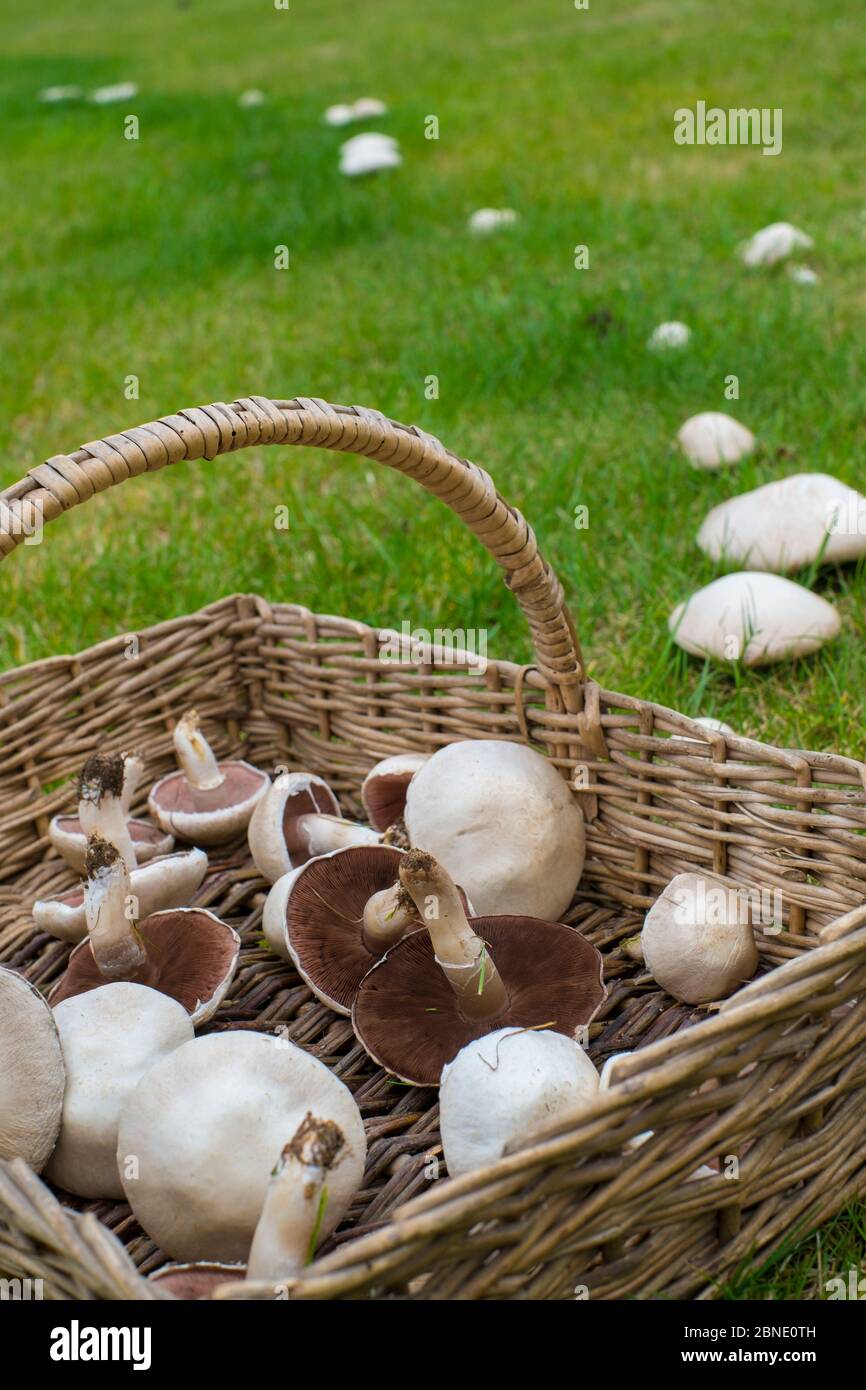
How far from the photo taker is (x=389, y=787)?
6.72 feet

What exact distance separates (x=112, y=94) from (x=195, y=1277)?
8.94m

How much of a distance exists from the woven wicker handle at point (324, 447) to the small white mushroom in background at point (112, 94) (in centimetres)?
786

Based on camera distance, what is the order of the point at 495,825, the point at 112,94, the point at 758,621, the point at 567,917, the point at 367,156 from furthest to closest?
1. the point at 112,94
2. the point at 367,156
3. the point at 758,621
4. the point at 567,917
5. the point at 495,825

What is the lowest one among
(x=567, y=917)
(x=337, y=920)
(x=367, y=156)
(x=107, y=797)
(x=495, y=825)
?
(x=567, y=917)

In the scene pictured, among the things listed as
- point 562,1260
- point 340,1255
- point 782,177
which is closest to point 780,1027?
point 562,1260

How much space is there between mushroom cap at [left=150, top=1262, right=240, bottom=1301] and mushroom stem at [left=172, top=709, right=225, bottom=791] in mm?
951

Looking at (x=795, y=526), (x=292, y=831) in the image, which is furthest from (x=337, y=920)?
(x=795, y=526)

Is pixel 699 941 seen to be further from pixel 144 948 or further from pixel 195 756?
pixel 195 756

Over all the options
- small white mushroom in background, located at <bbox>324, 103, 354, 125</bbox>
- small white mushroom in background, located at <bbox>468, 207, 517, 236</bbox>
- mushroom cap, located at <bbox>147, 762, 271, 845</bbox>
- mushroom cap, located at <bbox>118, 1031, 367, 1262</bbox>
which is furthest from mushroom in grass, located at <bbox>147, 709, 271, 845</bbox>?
small white mushroom in background, located at <bbox>324, 103, 354, 125</bbox>

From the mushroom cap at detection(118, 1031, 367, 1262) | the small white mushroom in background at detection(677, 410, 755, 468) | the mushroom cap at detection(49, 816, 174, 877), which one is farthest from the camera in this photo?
the small white mushroom in background at detection(677, 410, 755, 468)

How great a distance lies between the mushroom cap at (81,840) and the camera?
2.01 meters

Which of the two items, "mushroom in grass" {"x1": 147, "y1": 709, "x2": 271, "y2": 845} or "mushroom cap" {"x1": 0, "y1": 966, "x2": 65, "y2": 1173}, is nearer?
"mushroom cap" {"x1": 0, "y1": 966, "x2": 65, "y2": 1173}

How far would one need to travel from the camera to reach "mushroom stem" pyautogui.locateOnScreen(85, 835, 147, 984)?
5.16 ft

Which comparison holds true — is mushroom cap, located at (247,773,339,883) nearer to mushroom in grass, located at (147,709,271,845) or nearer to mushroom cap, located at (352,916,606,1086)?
mushroom in grass, located at (147,709,271,845)
